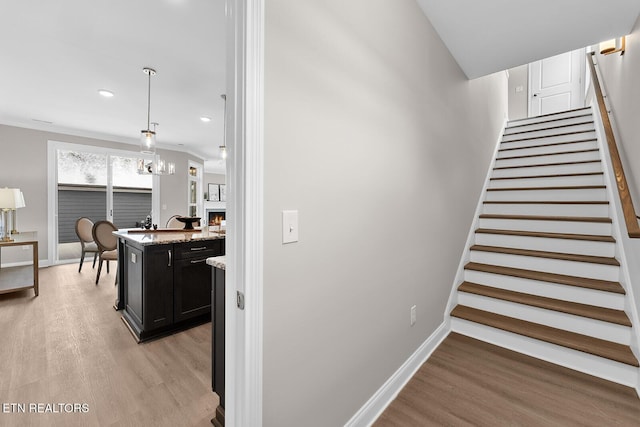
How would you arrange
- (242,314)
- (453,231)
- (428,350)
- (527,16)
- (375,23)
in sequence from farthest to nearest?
(453,231) → (428,350) → (527,16) → (375,23) → (242,314)

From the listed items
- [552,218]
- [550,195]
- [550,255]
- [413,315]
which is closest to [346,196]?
[413,315]

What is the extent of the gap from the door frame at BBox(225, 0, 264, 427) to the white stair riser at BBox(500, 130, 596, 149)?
460 centimetres

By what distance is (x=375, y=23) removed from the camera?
148cm

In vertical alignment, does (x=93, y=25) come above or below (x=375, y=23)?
above

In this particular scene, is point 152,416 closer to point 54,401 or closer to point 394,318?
point 54,401

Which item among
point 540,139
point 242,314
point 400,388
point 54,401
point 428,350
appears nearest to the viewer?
point 242,314

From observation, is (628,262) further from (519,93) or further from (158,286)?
(519,93)

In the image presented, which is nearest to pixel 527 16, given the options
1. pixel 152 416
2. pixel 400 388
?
pixel 400 388

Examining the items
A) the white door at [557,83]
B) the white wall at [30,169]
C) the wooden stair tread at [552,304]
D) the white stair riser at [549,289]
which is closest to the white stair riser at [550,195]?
the white stair riser at [549,289]

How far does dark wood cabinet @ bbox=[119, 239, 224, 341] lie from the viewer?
243cm

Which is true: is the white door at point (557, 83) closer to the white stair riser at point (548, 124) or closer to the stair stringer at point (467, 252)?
the white stair riser at point (548, 124)

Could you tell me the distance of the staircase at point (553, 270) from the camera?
2027 mm

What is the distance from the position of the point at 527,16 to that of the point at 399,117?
131cm

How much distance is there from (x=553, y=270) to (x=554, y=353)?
780mm
